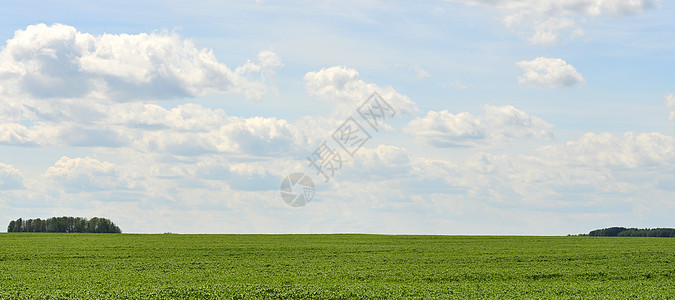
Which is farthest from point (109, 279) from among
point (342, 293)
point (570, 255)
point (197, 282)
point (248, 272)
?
point (570, 255)

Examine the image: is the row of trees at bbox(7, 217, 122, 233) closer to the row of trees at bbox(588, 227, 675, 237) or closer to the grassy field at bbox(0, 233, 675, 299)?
the grassy field at bbox(0, 233, 675, 299)

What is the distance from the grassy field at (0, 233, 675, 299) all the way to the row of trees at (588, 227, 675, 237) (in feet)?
255

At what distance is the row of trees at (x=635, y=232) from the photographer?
126375mm

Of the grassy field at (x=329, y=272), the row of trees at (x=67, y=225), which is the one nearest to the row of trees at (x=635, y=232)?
the grassy field at (x=329, y=272)

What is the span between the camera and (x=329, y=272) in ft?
128

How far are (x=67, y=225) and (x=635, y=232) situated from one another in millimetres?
114078

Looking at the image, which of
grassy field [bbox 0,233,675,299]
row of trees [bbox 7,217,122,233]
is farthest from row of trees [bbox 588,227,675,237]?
row of trees [bbox 7,217,122,233]

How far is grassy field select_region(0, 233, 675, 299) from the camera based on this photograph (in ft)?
102

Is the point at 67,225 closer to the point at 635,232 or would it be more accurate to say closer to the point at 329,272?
the point at 329,272

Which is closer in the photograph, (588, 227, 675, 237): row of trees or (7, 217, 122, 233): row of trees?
(7, 217, 122, 233): row of trees

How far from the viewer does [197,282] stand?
34438 mm

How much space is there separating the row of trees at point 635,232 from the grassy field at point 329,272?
255 feet

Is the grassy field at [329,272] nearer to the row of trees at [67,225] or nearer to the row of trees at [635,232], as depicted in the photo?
the row of trees at [67,225]

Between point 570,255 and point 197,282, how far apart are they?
3295 cm
